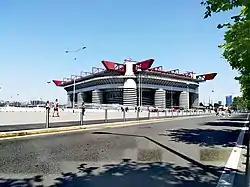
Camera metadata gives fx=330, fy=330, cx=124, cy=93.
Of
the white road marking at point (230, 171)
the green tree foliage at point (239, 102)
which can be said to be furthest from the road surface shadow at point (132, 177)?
the green tree foliage at point (239, 102)

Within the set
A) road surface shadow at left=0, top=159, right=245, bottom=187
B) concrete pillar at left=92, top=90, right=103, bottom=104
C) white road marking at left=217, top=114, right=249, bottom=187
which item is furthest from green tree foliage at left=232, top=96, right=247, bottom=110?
road surface shadow at left=0, top=159, right=245, bottom=187

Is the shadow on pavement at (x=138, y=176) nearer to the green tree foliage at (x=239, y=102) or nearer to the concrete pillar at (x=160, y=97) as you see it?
the green tree foliage at (x=239, y=102)

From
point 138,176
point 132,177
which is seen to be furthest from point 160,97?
point 132,177

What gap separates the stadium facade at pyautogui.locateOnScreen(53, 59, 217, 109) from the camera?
110m

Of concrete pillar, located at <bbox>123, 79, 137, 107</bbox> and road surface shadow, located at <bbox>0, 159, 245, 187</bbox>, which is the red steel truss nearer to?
concrete pillar, located at <bbox>123, 79, 137, 107</bbox>

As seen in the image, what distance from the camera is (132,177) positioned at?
22.6ft

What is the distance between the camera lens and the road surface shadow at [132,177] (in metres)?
6.26

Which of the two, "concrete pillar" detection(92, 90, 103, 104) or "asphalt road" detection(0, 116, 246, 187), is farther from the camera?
"concrete pillar" detection(92, 90, 103, 104)

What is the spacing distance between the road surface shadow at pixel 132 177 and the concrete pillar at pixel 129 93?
101 meters

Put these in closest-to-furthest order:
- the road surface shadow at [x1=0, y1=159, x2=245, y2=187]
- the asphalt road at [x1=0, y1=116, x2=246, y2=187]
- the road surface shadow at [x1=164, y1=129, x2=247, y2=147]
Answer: the road surface shadow at [x1=0, y1=159, x2=245, y2=187]
the asphalt road at [x1=0, y1=116, x2=246, y2=187]
the road surface shadow at [x1=164, y1=129, x2=247, y2=147]

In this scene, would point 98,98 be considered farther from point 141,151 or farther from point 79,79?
point 141,151

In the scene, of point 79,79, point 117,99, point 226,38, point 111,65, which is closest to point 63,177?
point 226,38

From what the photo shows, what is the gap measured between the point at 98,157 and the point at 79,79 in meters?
133

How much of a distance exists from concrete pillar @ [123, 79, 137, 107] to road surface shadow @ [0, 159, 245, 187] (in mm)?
101068
